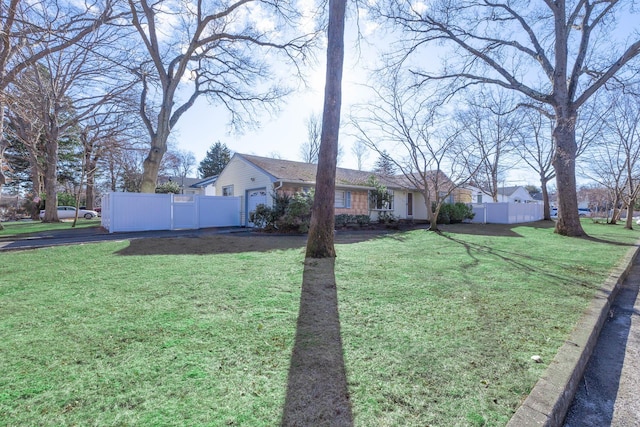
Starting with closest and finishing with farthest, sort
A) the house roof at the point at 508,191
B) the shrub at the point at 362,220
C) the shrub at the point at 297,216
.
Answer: the shrub at the point at 297,216
the shrub at the point at 362,220
the house roof at the point at 508,191

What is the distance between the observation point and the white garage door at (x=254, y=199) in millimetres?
16547

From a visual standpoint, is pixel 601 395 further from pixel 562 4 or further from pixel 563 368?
pixel 562 4

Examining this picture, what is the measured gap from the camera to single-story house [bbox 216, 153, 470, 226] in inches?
639

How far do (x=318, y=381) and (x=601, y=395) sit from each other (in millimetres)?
2187

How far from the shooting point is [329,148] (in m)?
6.79

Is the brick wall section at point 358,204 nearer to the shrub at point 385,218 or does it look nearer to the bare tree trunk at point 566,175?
the shrub at point 385,218

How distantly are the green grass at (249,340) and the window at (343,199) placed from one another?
Answer: 12.2 meters

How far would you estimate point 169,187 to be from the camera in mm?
23062

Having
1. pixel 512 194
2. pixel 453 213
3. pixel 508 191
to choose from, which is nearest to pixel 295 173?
pixel 453 213

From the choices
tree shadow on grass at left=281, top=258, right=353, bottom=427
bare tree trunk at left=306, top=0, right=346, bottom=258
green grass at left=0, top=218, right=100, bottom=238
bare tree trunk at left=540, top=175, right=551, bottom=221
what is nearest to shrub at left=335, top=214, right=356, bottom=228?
bare tree trunk at left=306, top=0, right=346, bottom=258

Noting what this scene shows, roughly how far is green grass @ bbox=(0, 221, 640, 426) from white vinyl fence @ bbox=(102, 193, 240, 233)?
7.94 meters

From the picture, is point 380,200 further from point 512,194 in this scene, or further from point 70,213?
point 512,194

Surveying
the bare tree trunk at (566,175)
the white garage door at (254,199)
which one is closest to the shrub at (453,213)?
the bare tree trunk at (566,175)

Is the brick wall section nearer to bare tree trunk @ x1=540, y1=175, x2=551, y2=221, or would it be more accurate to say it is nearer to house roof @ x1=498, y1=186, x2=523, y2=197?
bare tree trunk @ x1=540, y1=175, x2=551, y2=221
